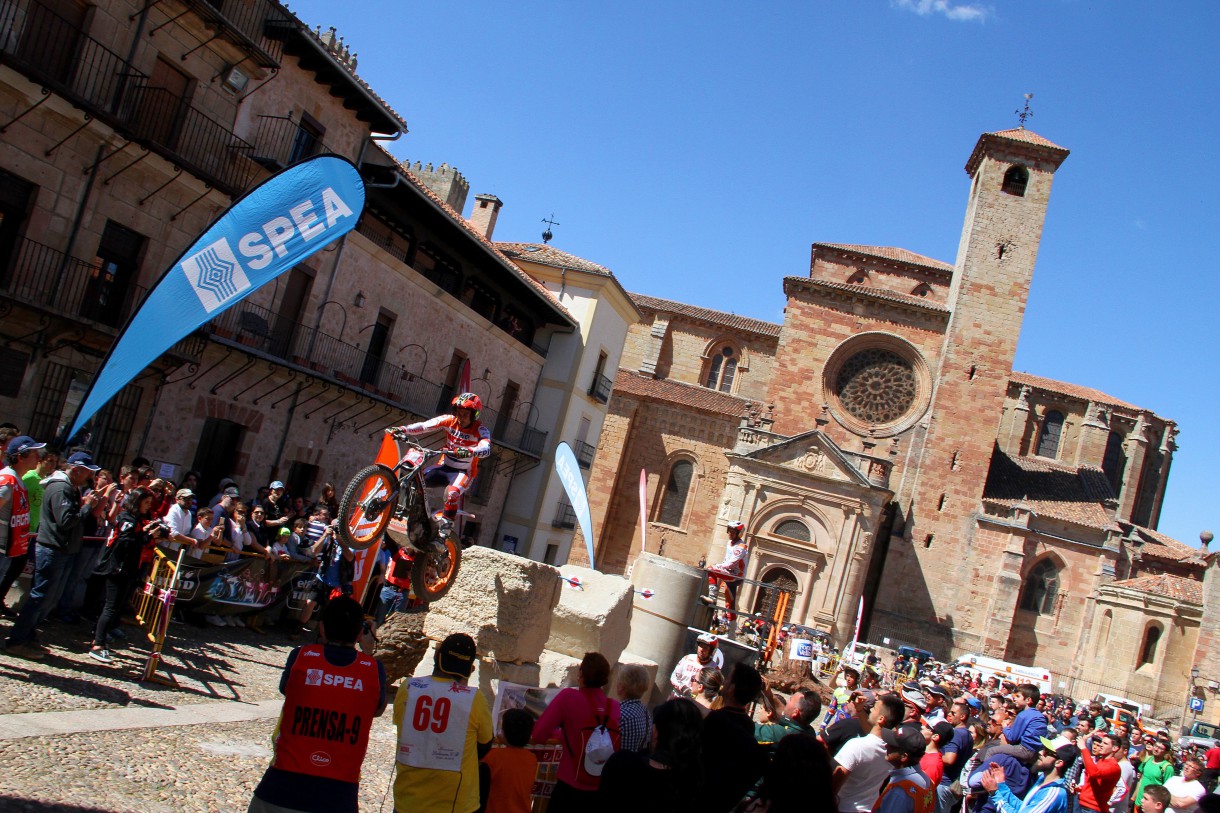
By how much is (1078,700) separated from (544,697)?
31.3 m

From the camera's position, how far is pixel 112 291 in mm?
12758

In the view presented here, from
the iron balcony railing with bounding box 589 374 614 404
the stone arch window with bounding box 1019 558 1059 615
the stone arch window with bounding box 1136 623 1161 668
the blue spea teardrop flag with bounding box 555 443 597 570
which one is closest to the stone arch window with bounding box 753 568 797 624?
the iron balcony railing with bounding box 589 374 614 404

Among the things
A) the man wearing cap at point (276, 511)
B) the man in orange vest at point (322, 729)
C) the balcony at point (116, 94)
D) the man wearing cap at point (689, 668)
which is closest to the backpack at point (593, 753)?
the man in orange vest at point (322, 729)

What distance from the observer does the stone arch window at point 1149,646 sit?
1220 inches

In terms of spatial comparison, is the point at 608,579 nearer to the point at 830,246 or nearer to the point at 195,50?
the point at 195,50

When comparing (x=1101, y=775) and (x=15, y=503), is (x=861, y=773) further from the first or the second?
(x=15, y=503)

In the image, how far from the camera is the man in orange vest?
12.2 ft

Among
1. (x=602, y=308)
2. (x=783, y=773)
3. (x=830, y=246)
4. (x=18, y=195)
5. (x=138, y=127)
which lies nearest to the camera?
(x=783, y=773)

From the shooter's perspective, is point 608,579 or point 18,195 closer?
point 608,579

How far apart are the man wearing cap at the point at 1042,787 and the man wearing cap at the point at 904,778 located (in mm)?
2190

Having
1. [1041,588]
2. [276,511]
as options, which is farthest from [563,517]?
[276,511]

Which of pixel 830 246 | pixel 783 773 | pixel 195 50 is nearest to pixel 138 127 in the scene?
pixel 195 50

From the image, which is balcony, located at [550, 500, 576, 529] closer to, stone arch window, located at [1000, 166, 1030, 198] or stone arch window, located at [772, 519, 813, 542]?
stone arch window, located at [772, 519, 813, 542]

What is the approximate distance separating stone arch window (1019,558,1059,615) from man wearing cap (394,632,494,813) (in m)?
33.6
